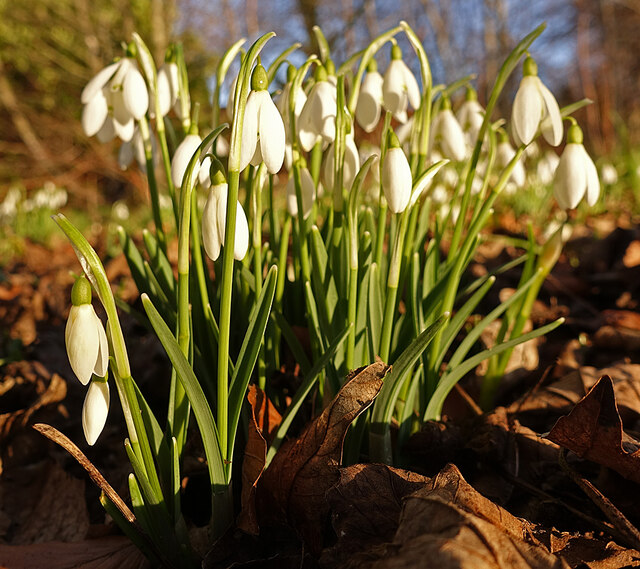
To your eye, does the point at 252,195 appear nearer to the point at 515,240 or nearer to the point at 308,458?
the point at 308,458

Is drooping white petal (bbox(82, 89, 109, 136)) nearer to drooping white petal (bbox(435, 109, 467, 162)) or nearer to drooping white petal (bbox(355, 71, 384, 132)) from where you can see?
drooping white petal (bbox(355, 71, 384, 132))

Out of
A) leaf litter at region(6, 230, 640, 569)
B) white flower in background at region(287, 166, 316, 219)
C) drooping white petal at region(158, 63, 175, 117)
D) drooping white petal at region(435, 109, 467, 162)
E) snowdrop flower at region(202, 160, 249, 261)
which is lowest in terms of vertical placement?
leaf litter at region(6, 230, 640, 569)

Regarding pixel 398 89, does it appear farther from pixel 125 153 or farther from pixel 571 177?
pixel 125 153

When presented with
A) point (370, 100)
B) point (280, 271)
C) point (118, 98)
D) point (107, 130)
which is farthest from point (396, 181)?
point (107, 130)

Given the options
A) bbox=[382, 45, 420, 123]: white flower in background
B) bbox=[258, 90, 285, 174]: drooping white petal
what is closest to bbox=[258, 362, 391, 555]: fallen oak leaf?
bbox=[258, 90, 285, 174]: drooping white petal

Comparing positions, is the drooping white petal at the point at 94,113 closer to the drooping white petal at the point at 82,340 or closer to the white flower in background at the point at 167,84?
the white flower in background at the point at 167,84
